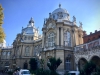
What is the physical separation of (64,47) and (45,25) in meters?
10.6

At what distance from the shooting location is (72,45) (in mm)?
34938

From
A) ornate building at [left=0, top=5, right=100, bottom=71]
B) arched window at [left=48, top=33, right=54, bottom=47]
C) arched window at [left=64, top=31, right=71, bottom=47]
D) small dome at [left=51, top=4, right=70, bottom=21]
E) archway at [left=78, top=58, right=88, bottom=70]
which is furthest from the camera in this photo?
small dome at [left=51, top=4, right=70, bottom=21]

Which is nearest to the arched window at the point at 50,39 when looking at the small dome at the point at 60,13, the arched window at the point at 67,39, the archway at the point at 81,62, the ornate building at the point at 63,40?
the ornate building at the point at 63,40

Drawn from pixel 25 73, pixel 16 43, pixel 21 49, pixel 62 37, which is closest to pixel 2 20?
pixel 25 73

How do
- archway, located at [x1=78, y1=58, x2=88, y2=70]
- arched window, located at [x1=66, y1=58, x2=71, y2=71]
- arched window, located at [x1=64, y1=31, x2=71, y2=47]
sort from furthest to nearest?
1. arched window, located at [x1=64, y1=31, x2=71, y2=47]
2. arched window, located at [x1=66, y1=58, x2=71, y2=71]
3. archway, located at [x1=78, y1=58, x2=88, y2=70]

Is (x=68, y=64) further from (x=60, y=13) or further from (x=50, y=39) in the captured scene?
(x=60, y=13)

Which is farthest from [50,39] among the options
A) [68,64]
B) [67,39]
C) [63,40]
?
[68,64]

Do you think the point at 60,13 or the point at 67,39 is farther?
the point at 60,13

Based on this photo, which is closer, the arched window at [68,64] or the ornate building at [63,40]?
the ornate building at [63,40]

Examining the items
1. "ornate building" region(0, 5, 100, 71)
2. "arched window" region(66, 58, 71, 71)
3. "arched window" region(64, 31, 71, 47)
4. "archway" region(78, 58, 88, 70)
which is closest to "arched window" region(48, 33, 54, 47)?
"ornate building" region(0, 5, 100, 71)

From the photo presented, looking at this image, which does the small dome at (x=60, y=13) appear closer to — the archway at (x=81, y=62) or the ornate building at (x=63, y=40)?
the ornate building at (x=63, y=40)

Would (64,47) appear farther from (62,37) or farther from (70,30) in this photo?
(70,30)

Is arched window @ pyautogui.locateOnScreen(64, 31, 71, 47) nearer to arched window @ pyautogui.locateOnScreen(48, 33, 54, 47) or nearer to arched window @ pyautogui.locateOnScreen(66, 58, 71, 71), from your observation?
arched window @ pyautogui.locateOnScreen(48, 33, 54, 47)

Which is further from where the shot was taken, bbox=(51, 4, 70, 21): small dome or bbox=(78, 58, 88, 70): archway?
bbox=(51, 4, 70, 21): small dome
